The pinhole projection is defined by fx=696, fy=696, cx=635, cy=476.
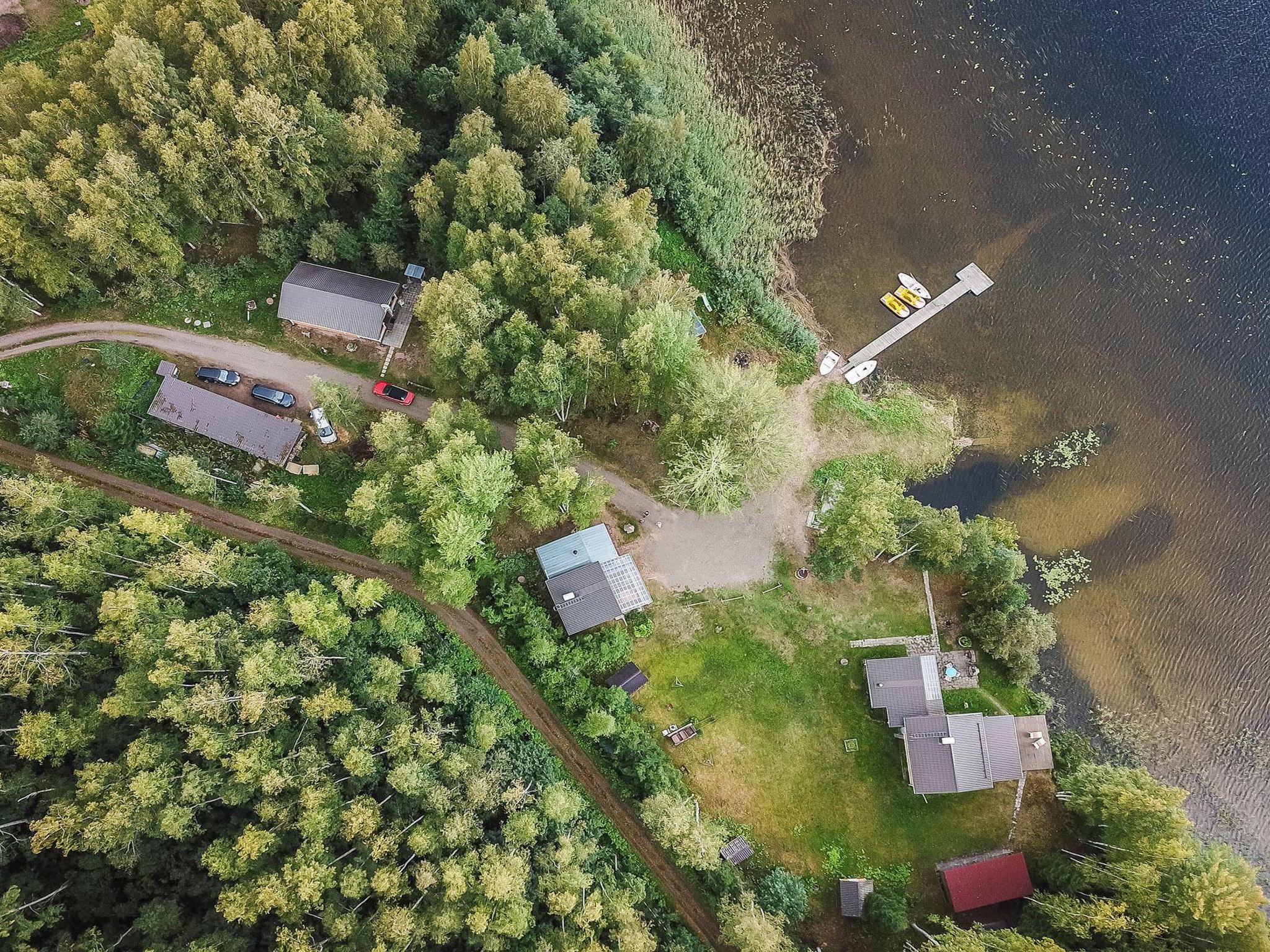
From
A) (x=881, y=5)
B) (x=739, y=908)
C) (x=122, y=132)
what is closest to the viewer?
(x=739, y=908)

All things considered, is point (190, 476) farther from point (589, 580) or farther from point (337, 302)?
point (589, 580)

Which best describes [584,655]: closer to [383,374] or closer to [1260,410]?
Answer: [383,374]

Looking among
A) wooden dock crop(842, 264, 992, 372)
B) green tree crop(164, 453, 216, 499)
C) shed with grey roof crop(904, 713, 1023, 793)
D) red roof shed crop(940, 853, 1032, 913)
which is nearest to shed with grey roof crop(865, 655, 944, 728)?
shed with grey roof crop(904, 713, 1023, 793)

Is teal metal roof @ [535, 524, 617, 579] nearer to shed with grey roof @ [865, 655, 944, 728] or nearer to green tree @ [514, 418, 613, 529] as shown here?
green tree @ [514, 418, 613, 529]

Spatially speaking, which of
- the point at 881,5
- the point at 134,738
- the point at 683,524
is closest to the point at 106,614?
the point at 134,738

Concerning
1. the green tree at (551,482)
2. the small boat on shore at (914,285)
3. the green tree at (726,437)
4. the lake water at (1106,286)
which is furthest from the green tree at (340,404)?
the small boat on shore at (914,285)

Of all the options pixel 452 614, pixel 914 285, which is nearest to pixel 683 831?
pixel 452 614
